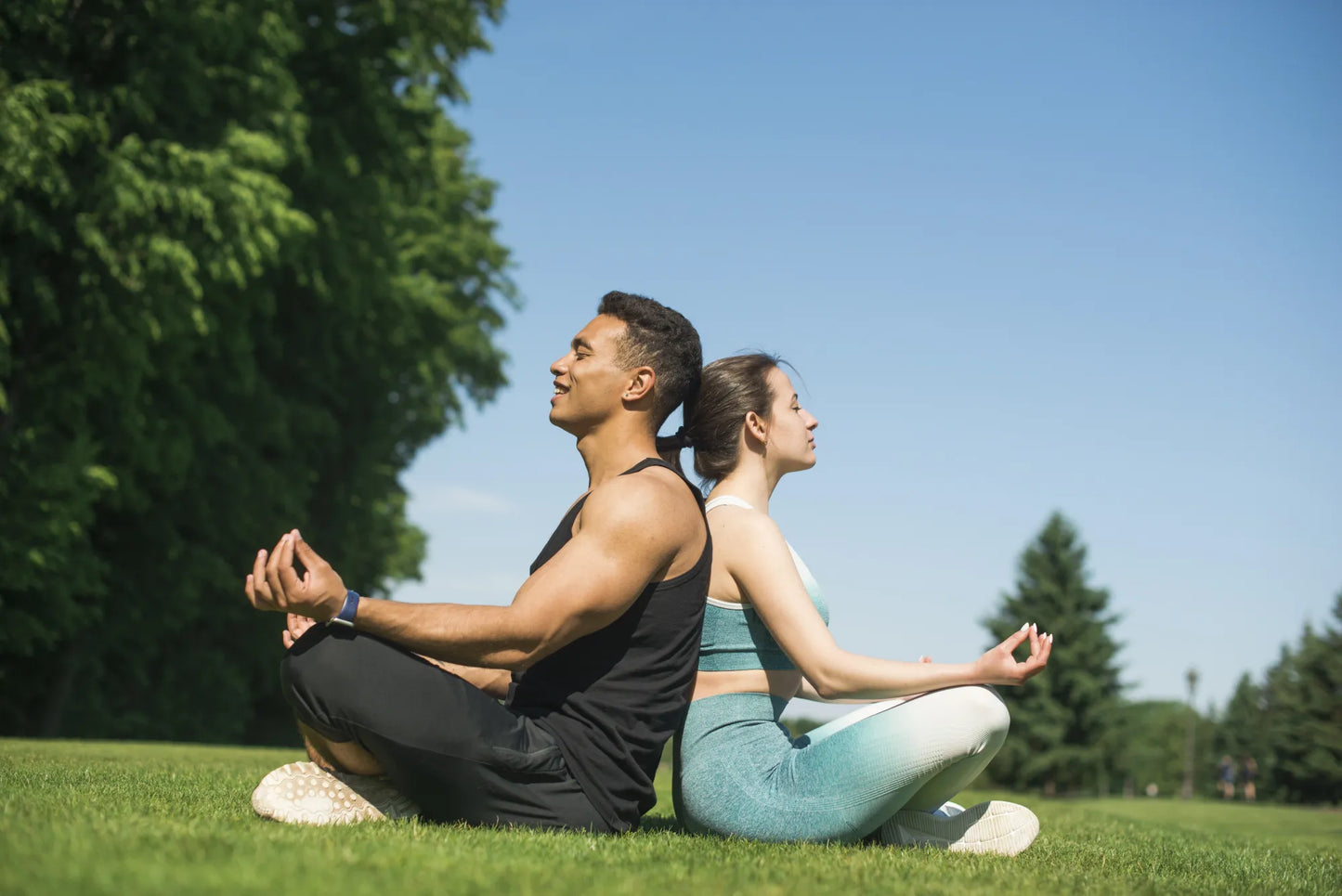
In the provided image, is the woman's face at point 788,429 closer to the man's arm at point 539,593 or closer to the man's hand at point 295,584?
the man's arm at point 539,593

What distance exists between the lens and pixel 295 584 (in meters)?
3.76

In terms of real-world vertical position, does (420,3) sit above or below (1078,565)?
above

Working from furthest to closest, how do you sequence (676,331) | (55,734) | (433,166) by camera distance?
(433,166)
(55,734)
(676,331)

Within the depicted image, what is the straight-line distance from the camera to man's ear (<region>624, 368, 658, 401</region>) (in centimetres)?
468

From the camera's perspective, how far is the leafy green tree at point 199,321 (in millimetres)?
15625

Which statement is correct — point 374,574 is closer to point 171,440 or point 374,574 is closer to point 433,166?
point 433,166

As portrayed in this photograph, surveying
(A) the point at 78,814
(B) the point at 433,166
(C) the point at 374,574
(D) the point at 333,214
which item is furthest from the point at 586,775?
(C) the point at 374,574

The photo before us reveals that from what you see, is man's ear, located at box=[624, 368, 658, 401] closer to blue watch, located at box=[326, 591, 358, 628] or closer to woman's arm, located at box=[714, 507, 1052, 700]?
woman's arm, located at box=[714, 507, 1052, 700]

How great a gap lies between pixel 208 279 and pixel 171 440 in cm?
238

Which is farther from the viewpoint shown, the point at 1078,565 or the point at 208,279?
the point at 1078,565

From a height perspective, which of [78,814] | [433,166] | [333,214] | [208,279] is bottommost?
[78,814]

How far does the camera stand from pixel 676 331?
479cm

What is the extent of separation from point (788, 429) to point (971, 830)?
1.67m

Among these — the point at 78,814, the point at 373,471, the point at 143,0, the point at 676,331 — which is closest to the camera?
the point at 78,814
